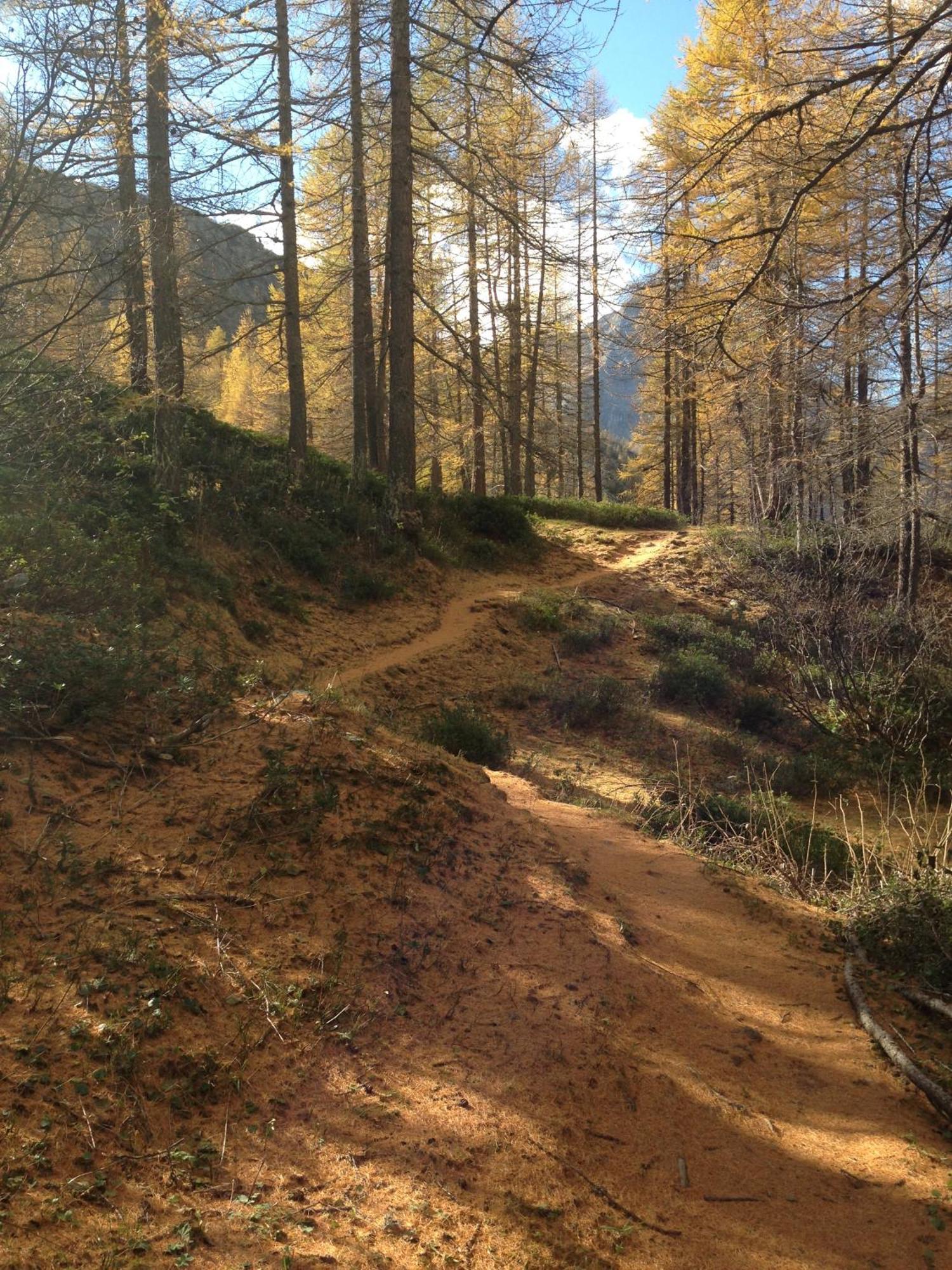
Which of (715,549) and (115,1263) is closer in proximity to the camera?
(115,1263)

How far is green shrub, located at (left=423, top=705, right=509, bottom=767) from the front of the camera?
25.5 ft

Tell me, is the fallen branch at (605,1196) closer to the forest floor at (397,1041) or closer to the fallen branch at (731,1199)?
the forest floor at (397,1041)

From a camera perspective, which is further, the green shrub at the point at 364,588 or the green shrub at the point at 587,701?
the green shrub at the point at 364,588

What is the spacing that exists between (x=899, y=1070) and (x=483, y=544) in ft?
43.0

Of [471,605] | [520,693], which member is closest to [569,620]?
[471,605]

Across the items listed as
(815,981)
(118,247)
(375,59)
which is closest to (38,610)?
(118,247)

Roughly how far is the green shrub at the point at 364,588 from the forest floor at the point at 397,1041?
6026mm

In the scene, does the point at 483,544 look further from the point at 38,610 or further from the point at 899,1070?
the point at 899,1070

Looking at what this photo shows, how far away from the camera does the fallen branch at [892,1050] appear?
338 centimetres

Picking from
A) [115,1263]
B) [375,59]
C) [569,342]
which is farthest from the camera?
[569,342]

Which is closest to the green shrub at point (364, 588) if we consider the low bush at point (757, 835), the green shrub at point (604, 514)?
the low bush at point (757, 835)

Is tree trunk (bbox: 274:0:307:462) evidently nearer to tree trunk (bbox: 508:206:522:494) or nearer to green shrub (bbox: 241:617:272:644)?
green shrub (bbox: 241:617:272:644)

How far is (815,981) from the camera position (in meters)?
4.49

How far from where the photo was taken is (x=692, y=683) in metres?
11.7
